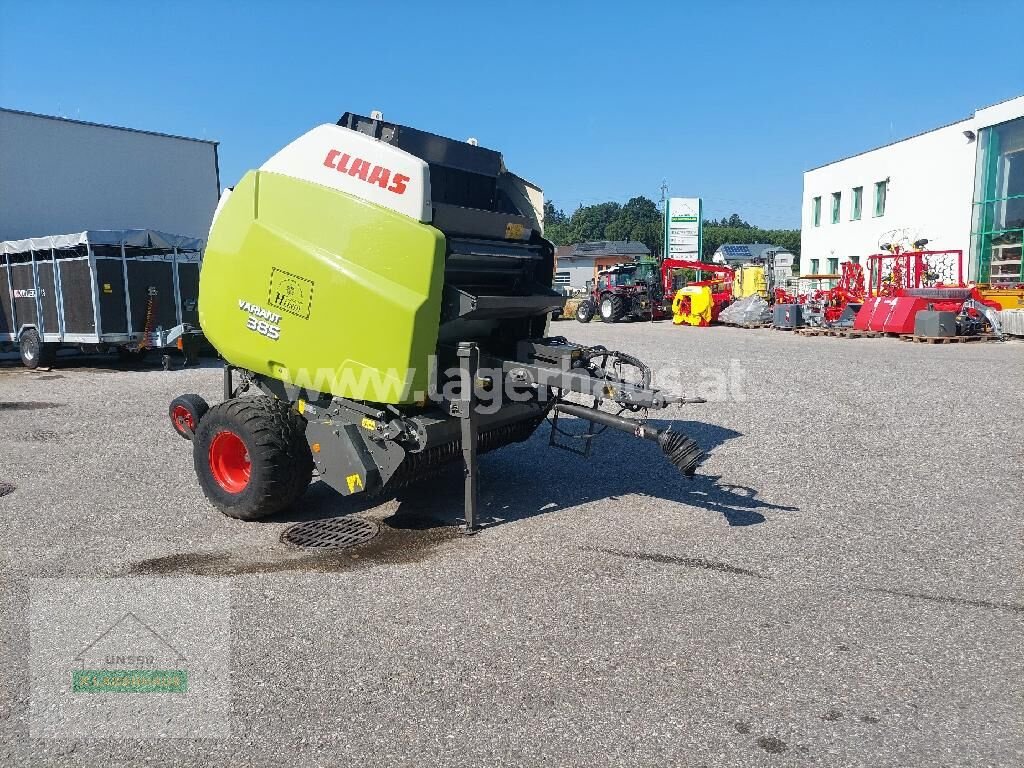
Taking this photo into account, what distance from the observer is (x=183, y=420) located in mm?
5961

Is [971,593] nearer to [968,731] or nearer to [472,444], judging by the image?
[968,731]

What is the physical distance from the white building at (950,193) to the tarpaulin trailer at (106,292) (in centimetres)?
2354

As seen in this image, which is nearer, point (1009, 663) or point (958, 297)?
point (1009, 663)

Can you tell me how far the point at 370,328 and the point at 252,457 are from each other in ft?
4.19

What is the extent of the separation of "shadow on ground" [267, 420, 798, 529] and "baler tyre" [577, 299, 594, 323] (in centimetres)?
2117

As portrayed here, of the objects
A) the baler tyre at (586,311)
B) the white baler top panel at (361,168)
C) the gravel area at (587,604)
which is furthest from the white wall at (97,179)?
the white baler top panel at (361,168)

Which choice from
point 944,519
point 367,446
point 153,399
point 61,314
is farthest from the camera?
point 61,314

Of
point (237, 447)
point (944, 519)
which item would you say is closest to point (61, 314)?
point (237, 447)

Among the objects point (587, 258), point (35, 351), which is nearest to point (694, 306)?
point (35, 351)

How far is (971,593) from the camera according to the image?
387 centimetres

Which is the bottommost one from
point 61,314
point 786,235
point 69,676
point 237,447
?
point 69,676

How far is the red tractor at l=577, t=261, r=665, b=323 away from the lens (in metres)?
27.3

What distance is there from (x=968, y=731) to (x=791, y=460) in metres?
4.08
